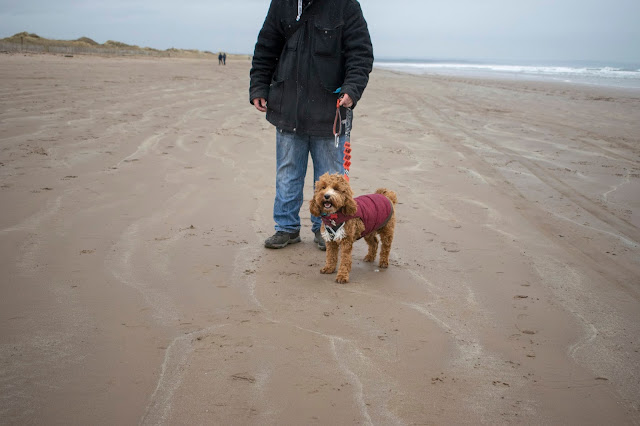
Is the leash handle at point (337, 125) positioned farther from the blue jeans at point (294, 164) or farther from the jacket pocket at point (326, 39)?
the jacket pocket at point (326, 39)

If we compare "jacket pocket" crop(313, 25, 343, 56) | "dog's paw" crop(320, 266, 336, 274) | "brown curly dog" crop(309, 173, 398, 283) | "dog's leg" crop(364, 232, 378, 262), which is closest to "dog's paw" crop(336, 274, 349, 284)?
"brown curly dog" crop(309, 173, 398, 283)

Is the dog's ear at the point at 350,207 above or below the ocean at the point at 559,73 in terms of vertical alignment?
below

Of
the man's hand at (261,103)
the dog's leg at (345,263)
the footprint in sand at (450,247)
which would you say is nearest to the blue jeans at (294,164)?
the man's hand at (261,103)

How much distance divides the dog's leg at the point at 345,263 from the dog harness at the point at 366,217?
67 mm

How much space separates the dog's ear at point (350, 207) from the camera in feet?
12.5

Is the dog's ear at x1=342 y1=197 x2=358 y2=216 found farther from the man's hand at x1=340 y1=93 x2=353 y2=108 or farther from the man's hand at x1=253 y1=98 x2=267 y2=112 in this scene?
the man's hand at x1=253 y1=98 x2=267 y2=112

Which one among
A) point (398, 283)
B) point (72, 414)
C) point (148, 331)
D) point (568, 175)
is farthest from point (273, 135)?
point (72, 414)

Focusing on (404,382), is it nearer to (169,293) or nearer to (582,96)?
(169,293)

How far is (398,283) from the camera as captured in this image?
3.86 meters

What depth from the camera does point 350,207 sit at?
12.5ft

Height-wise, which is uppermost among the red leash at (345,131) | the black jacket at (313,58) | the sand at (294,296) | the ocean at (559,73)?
the ocean at (559,73)

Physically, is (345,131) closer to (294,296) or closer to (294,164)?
(294,164)

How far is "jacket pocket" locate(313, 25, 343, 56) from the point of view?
13.7 ft

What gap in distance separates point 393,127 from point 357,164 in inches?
138
